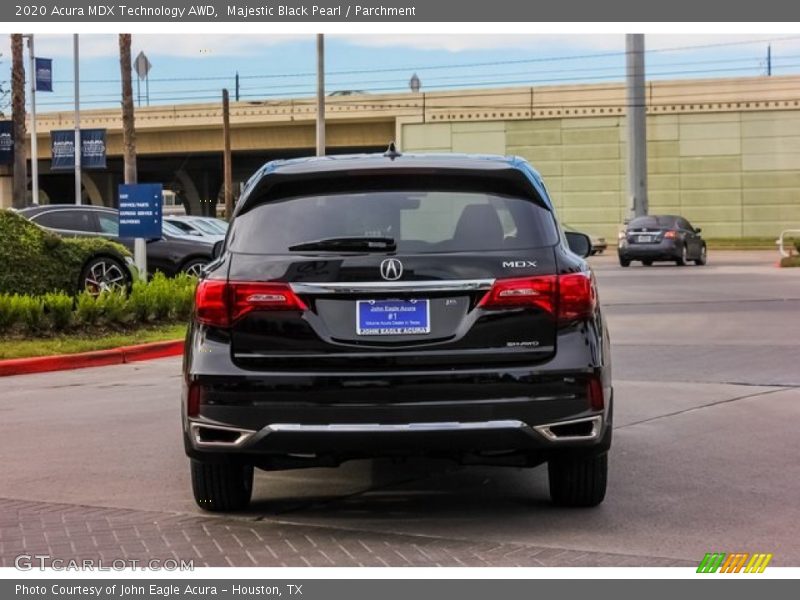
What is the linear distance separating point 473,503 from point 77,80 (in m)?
49.0

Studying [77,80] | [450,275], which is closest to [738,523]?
[450,275]

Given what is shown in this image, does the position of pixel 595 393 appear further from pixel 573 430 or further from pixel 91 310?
pixel 91 310

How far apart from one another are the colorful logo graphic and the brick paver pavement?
0.40ft

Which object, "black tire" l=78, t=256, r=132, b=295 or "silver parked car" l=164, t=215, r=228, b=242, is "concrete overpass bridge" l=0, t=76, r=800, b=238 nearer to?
"silver parked car" l=164, t=215, r=228, b=242

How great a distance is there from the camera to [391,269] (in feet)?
19.3

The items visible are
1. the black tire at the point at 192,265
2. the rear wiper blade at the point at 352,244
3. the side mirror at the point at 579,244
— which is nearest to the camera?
the rear wiper blade at the point at 352,244

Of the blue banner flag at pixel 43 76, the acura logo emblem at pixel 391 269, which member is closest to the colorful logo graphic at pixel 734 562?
the acura logo emblem at pixel 391 269

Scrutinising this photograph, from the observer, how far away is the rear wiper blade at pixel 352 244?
236 inches

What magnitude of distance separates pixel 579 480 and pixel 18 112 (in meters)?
37.7

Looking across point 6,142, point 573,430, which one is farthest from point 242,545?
point 6,142

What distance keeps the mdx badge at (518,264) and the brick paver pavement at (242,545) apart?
127 centimetres

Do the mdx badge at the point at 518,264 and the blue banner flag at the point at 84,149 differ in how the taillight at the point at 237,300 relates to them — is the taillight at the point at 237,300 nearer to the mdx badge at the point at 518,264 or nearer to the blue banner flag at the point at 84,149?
the mdx badge at the point at 518,264

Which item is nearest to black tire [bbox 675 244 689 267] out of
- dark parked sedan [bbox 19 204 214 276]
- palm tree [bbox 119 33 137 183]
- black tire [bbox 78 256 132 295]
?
palm tree [bbox 119 33 137 183]

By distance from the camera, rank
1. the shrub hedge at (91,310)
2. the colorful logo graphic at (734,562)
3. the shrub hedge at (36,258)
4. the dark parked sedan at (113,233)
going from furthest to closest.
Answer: the dark parked sedan at (113,233)
the shrub hedge at (36,258)
the shrub hedge at (91,310)
the colorful logo graphic at (734,562)
